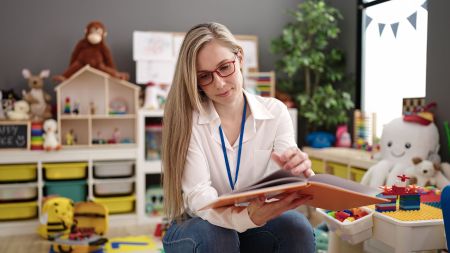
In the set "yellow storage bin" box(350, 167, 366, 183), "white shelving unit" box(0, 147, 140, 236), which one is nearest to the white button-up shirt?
"yellow storage bin" box(350, 167, 366, 183)

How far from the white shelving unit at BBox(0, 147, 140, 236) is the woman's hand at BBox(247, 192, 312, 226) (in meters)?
2.15

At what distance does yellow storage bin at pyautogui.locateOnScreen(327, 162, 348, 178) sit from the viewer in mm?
2926

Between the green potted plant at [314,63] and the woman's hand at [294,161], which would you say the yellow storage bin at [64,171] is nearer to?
the green potted plant at [314,63]

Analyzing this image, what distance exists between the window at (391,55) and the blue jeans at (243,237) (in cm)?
183

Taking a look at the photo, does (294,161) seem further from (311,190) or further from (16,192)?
(16,192)

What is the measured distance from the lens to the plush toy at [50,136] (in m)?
2.97

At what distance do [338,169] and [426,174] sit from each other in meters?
0.78

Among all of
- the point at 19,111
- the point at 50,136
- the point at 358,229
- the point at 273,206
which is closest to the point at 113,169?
the point at 50,136

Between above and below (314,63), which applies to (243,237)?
below

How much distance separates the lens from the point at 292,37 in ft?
11.0

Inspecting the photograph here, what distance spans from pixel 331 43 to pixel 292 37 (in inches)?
21.5

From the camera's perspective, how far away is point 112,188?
10.3 feet

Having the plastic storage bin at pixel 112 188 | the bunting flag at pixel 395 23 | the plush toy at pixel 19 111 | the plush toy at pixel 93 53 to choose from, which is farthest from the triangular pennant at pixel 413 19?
the plush toy at pixel 19 111

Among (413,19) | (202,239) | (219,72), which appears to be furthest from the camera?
(413,19)
